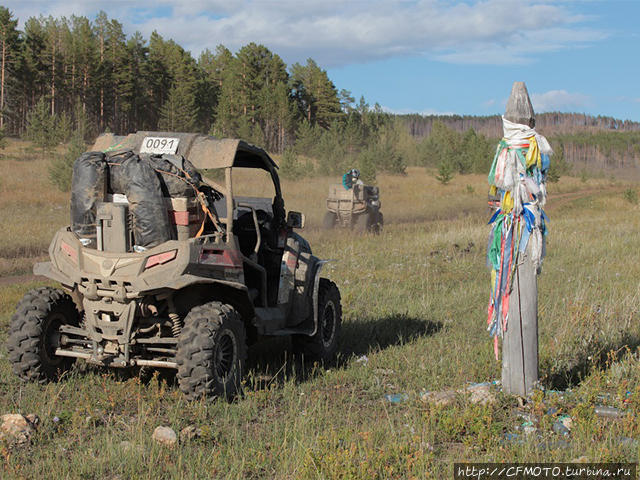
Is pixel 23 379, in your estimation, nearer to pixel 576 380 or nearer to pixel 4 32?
pixel 576 380

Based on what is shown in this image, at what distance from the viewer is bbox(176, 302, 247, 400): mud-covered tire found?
542 cm

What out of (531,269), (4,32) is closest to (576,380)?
(531,269)

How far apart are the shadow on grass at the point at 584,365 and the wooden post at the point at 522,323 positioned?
0.57 m

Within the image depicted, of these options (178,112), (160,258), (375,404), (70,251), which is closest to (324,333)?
(375,404)

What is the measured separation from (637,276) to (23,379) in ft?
32.7

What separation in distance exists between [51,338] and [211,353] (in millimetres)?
1674

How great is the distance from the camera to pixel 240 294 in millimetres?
6246

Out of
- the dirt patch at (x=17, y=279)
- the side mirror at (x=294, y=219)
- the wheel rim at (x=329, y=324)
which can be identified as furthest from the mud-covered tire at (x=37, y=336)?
the dirt patch at (x=17, y=279)

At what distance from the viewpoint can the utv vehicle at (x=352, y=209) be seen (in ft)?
70.0

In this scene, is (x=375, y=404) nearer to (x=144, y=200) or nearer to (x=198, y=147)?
(x=144, y=200)

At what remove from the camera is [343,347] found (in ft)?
26.2

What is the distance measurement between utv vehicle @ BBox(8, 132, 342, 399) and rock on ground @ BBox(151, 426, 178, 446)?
0.68 metres

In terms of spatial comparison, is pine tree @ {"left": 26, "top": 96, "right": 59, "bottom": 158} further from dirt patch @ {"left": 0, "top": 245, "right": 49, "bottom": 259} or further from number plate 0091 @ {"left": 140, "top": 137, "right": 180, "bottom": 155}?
number plate 0091 @ {"left": 140, "top": 137, "right": 180, "bottom": 155}

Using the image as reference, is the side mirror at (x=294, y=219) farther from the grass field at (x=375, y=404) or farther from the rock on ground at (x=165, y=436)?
the rock on ground at (x=165, y=436)
